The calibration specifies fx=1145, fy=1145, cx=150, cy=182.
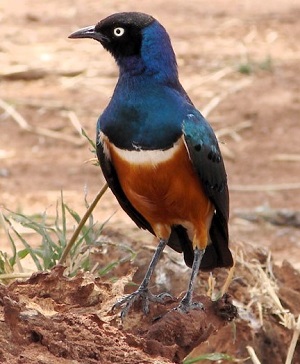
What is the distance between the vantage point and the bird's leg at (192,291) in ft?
14.5

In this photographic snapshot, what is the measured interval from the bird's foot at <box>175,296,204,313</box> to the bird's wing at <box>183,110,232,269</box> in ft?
1.81

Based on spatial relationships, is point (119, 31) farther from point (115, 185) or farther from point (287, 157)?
point (287, 157)

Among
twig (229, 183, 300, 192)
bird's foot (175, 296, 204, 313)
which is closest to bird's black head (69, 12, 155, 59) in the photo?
bird's foot (175, 296, 204, 313)

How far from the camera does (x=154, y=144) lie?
4.61 metres

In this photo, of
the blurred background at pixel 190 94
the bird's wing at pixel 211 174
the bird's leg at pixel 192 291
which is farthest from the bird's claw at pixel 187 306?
the blurred background at pixel 190 94

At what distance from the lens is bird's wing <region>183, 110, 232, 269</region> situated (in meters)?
4.72

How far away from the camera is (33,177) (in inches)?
342

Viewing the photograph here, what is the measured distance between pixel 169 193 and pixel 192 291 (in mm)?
413

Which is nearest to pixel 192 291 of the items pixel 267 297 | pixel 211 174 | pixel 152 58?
pixel 211 174

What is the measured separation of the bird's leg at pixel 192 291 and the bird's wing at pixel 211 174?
13 centimetres

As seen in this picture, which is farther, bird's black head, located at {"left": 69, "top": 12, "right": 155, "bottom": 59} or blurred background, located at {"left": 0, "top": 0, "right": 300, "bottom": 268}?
blurred background, located at {"left": 0, "top": 0, "right": 300, "bottom": 268}

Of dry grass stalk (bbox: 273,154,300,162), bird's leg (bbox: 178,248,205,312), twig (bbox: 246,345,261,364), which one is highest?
bird's leg (bbox: 178,248,205,312)

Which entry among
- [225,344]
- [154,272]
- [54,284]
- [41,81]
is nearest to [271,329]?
[225,344]

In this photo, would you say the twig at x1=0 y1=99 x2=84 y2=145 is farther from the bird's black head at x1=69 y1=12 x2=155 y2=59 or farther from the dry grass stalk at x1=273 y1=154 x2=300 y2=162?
the bird's black head at x1=69 y1=12 x2=155 y2=59
